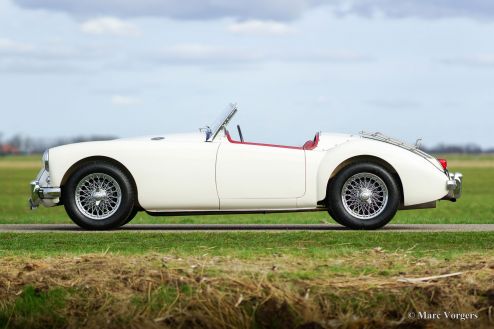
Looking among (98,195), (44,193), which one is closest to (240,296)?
(98,195)

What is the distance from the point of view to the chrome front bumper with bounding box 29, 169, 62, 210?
14273 mm

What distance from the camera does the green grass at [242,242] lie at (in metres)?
11.1

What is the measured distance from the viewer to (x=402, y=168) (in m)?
14.0

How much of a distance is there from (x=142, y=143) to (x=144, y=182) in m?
0.55

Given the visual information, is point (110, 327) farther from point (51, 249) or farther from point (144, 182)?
point (144, 182)

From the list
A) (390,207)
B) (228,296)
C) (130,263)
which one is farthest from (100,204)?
(228,296)

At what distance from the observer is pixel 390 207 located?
13.9 m

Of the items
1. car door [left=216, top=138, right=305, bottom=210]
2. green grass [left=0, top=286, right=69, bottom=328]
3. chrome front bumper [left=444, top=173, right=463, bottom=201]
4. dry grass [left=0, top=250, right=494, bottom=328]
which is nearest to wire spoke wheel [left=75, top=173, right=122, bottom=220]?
car door [left=216, top=138, right=305, bottom=210]

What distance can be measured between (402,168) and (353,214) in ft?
2.97

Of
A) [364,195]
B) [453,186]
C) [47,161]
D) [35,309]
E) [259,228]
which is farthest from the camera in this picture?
[259,228]

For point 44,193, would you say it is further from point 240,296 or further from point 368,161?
point 240,296

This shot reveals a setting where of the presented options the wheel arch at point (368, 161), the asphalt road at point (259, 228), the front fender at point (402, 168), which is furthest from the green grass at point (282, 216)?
the wheel arch at point (368, 161)

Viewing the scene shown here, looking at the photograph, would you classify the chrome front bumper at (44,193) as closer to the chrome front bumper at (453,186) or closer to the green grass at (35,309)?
the chrome front bumper at (453,186)

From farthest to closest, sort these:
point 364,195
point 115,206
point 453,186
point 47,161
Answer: point 47,161 < point 453,186 < point 115,206 < point 364,195
